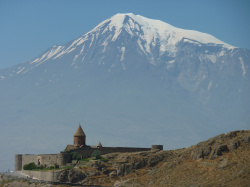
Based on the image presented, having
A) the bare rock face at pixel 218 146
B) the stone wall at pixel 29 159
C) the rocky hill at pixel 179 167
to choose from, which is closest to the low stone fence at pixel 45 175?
the rocky hill at pixel 179 167

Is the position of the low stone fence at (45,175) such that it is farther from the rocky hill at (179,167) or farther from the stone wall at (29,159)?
the stone wall at (29,159)

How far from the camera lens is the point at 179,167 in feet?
269

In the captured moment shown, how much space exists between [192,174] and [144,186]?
6838 millimetres

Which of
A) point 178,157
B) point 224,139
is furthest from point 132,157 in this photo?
point 224,139

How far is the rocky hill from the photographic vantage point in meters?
73.8

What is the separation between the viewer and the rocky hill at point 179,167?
73750mm

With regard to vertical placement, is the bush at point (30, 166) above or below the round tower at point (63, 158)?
below

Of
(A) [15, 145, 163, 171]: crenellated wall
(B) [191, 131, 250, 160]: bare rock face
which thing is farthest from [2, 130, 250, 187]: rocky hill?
(A) [15, 145, 163, 171]: crenellated wall

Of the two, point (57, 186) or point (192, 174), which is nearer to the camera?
point (192, 174)

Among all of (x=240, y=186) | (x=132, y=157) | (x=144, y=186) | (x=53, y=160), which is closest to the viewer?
(x=240, y=186)

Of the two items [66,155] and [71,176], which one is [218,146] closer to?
[71,176]

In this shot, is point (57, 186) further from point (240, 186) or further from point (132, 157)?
point (240, 186)

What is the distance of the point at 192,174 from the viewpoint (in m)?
77.3

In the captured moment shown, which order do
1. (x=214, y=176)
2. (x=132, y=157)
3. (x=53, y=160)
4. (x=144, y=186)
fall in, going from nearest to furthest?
(x=214, y=176)
(x=144, y=186)
(x=132, y=157)
(x=53, y=160)
